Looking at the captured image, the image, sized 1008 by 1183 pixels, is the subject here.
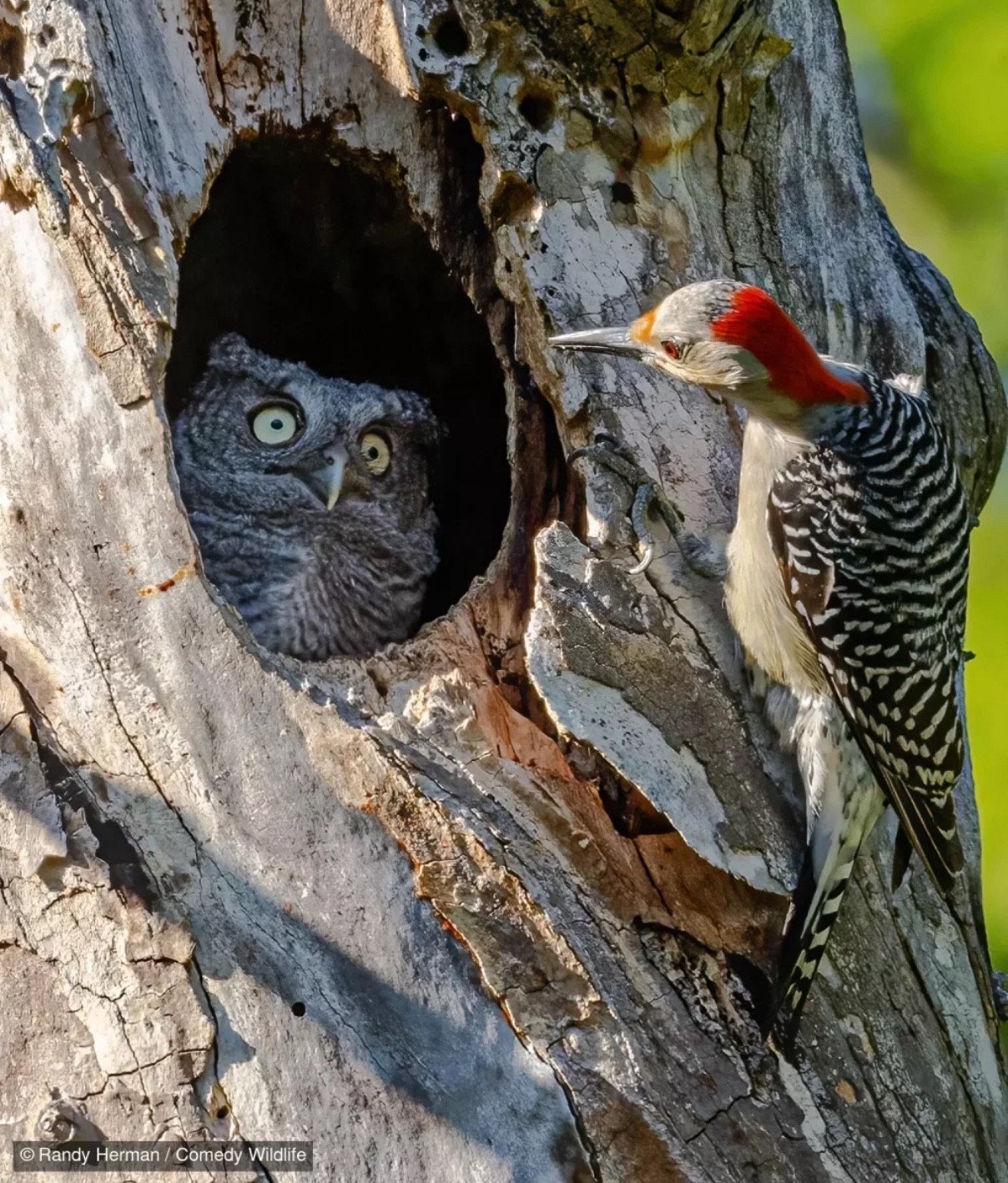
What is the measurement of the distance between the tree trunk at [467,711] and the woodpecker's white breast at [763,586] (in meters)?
0.08

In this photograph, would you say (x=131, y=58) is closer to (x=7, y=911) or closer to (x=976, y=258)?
(x=7, y=911)

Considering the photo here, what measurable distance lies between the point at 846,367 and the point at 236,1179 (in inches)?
92.1

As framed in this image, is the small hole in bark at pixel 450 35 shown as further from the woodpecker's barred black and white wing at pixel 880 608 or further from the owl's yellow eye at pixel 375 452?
the owl's yellow eye at pixel 375 452

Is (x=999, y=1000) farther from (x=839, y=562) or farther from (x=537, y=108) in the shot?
(x=537, y=108)

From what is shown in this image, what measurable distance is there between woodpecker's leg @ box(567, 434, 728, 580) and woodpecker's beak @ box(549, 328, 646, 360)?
0.20 meters

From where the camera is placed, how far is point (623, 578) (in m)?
2.78

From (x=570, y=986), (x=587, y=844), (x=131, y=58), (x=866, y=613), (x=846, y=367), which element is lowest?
(x=570, y=986)

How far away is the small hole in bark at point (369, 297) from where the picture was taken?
3465 millimetres

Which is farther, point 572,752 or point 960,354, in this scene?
point 960,354

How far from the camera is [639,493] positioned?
2.82 m

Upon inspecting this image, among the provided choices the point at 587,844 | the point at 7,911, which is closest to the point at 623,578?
the point at 587,844

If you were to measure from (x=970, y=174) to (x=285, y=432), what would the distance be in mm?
2912

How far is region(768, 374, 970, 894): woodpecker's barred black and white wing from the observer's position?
2.92 metres

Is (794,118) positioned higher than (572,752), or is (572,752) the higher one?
(794,118)
